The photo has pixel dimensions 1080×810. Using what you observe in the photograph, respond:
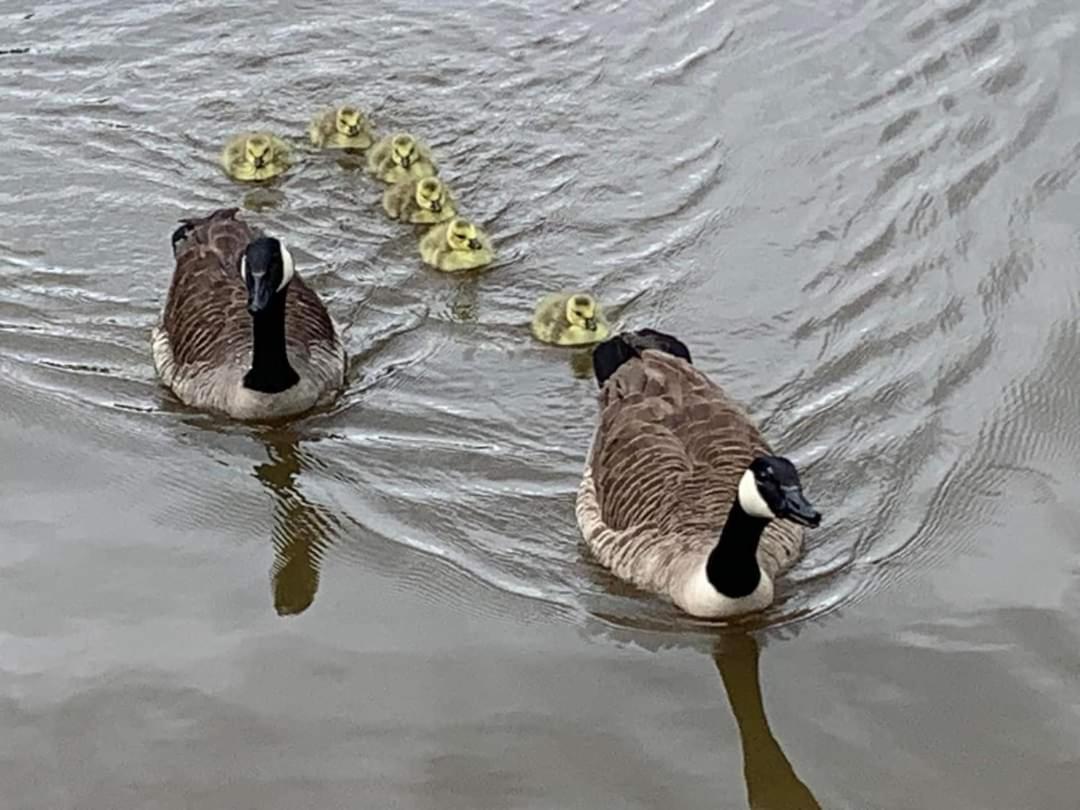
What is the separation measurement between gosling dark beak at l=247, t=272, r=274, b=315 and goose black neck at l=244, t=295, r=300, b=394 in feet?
0.34

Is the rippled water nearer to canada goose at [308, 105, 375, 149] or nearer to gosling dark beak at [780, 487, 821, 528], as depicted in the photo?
canada goose at [308, 105, 375, 149]

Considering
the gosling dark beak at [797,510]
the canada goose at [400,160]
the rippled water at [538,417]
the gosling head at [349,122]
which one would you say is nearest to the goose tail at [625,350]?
the rippled water at [538,417]

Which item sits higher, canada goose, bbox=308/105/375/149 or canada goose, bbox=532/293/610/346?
canada goose, bbox=308/105/375/149

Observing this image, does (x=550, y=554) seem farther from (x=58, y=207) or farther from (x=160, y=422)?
(x=58, y=207)

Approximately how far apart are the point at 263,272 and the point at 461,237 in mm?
1571

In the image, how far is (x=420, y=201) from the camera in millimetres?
9086

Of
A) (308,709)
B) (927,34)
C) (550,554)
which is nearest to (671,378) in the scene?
(550,554)

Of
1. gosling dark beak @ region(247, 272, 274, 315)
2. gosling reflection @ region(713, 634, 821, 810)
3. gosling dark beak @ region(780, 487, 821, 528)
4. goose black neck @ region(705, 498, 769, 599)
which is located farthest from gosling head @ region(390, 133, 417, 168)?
gosling dark beak @ region(780, 487, 821, 528)

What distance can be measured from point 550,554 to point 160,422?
1.93 meters

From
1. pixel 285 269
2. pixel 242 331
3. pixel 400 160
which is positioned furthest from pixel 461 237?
pixel 285 269

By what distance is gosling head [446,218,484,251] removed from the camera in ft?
28.3

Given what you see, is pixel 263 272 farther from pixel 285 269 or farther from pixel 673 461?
pixel 673 461

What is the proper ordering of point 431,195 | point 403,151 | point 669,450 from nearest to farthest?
point 669,450 < point 431,195 < point 403,151

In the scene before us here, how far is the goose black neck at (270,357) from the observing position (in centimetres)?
743
